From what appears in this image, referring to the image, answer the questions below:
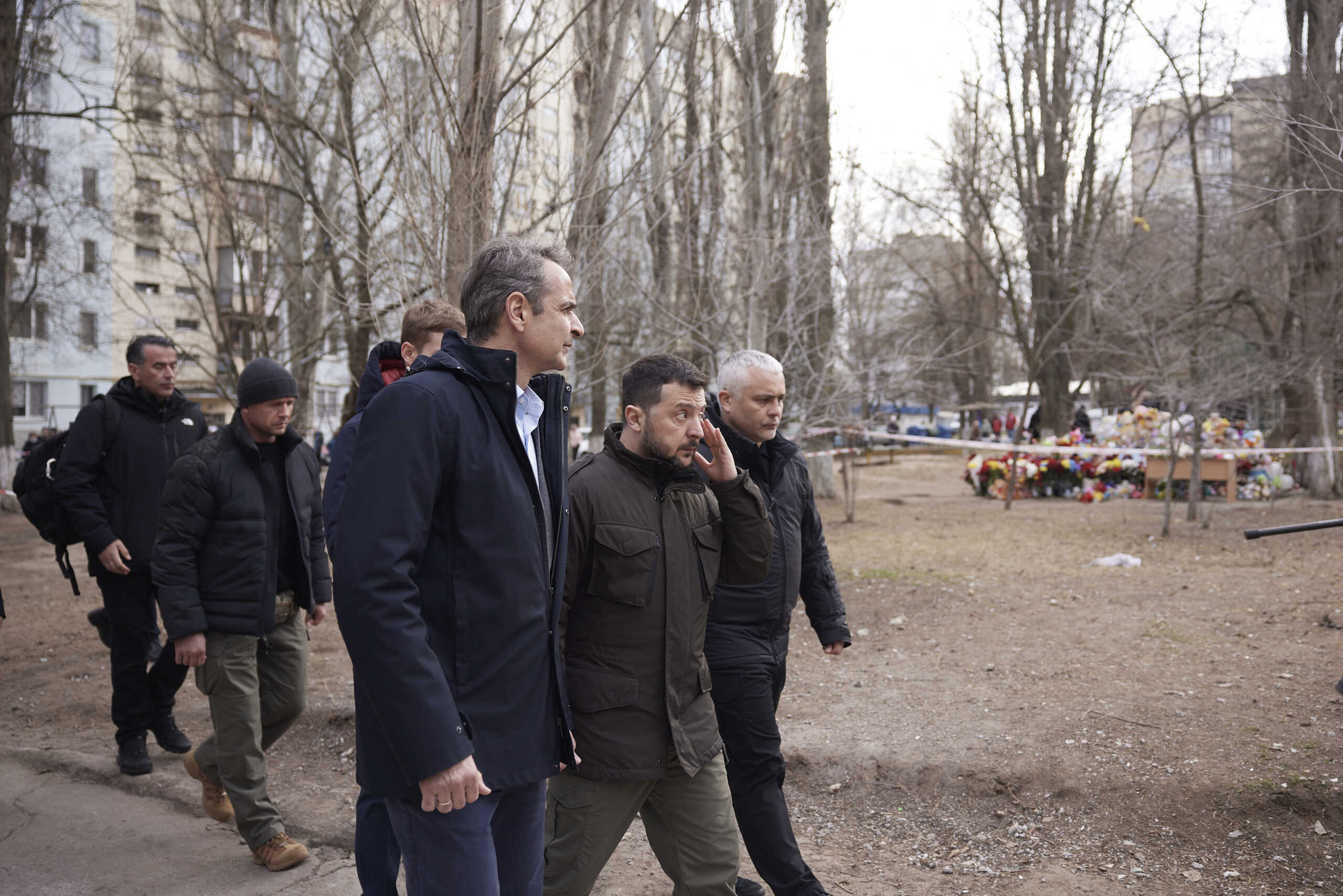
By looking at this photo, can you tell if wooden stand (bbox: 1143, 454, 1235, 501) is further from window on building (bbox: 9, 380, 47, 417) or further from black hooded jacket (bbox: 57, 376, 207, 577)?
window on building (bbox: 9, 380, 47, 417)

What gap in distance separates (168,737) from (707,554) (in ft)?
12.4

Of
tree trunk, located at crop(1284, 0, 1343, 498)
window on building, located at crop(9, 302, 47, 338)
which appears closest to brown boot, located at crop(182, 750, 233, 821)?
tree trunk, located at crop(1284, 0, 1343, 498)

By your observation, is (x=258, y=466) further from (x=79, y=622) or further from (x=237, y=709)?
(x=79, y=622)

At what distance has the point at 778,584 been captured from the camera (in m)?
3.73

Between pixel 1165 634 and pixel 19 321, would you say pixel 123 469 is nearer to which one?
pixel 1165 634

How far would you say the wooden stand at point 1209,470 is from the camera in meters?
15.3

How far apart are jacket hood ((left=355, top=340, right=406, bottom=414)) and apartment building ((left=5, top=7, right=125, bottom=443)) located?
17.4m

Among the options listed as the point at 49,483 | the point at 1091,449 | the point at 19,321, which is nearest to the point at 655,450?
the point at 49,483

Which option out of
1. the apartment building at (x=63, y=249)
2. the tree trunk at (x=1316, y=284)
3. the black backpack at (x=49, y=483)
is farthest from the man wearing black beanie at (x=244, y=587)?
the apartment building at (x=63, y=249)

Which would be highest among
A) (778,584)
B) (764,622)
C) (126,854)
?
(778,584)

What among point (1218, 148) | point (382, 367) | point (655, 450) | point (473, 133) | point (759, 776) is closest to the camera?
point (655, 450)

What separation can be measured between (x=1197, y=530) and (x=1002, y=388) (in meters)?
44.6

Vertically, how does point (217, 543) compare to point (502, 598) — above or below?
below

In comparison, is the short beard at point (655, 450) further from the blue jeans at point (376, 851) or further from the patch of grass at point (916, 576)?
the patch of grass at point (916, 576)
